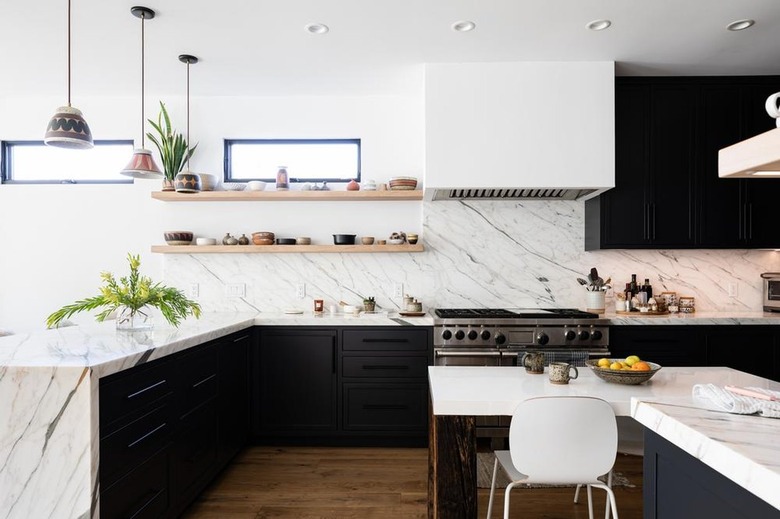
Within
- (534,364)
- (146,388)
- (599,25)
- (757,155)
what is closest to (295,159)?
(599,25)

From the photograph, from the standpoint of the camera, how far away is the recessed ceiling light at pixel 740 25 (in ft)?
10.0

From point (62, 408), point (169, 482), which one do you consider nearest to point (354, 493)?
point (169, 482)

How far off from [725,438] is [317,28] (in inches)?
120

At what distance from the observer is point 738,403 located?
4.09 ft

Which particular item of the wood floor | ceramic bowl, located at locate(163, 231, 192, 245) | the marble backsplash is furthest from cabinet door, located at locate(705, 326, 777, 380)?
ceramic bowl, located at locate(163, 231, 192, 245)

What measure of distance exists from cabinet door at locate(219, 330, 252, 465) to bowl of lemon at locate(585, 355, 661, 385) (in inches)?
86.5

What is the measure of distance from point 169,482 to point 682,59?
4.33 m

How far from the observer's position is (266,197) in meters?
4.10

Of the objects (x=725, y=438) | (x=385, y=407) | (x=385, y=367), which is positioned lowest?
(x=385, y=407)

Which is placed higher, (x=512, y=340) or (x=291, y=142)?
(x=291, y=142)

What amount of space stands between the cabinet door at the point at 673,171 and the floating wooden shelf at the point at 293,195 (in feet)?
6.15

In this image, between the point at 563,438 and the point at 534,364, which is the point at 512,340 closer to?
the point at 534,364

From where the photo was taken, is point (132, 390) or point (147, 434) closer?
point (132, 390)

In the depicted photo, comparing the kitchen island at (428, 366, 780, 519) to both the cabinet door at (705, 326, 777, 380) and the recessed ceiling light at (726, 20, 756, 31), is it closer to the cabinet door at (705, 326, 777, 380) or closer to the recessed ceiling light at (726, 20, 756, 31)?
the cabinet door at (705, 326, 777, 380)
